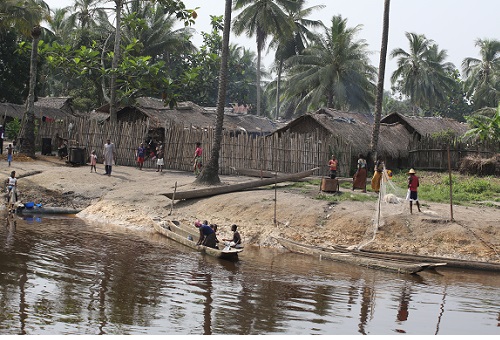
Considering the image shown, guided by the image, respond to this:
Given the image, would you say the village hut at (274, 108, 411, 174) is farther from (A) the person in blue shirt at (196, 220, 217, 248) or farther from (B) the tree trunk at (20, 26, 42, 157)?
(A) the person in blue shirt at (196, 220, 217, 248)

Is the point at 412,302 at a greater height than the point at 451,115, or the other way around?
the point at 451,115

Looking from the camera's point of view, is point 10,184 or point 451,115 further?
point 451,115

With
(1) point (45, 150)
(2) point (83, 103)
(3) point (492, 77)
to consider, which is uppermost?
(3) point (492, 77)

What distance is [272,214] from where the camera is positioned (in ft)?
68.3

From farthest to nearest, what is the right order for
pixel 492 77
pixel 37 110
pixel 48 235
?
pixel 492 77
pixel 37 110
pixel 48 235

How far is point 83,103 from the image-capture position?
48.7 m

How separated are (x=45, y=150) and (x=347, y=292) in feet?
72.8

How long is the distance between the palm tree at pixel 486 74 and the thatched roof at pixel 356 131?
25.5 metres

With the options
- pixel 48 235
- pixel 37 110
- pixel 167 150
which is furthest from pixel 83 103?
pixel 48 235

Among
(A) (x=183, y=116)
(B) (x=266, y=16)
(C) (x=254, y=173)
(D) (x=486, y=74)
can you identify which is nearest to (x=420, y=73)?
(D) (x=486, y=74)

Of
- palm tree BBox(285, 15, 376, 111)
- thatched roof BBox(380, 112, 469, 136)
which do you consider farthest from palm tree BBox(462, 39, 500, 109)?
thatched roof BBox(380, 112, 469, 136)

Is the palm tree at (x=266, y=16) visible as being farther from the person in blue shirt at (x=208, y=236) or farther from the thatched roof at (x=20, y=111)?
the person in blue shirt at (x=208, y=236)

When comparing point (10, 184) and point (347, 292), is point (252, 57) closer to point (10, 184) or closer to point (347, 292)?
point (10, 184)

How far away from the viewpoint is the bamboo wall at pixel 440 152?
1149 inches
